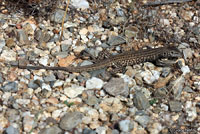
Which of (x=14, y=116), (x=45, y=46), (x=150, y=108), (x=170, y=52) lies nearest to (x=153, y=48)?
(x=170, y=52)

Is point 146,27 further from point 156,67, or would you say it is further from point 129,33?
point 156,67

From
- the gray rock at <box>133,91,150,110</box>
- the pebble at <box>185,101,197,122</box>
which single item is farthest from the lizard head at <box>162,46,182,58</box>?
the gray rock at <box>133,91,150,110</box>

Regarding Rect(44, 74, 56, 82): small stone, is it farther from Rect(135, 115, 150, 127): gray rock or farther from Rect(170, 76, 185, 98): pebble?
Rect(170, 76, 185, 98): pebble

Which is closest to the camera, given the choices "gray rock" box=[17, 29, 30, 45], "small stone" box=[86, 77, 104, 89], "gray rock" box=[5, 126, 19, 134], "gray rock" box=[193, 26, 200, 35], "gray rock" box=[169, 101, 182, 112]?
"gray rock" box=[5, 126, 19, 134]

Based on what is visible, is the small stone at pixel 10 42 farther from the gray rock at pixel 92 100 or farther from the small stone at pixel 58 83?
the gray rock at pixel 92 100

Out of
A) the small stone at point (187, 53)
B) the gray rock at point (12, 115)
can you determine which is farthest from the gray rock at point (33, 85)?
the small stone at point (187, 53)

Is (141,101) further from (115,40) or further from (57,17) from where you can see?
(57,17)

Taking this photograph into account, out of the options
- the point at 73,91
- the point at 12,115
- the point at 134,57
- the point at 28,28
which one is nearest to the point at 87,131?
the point at 73,91
